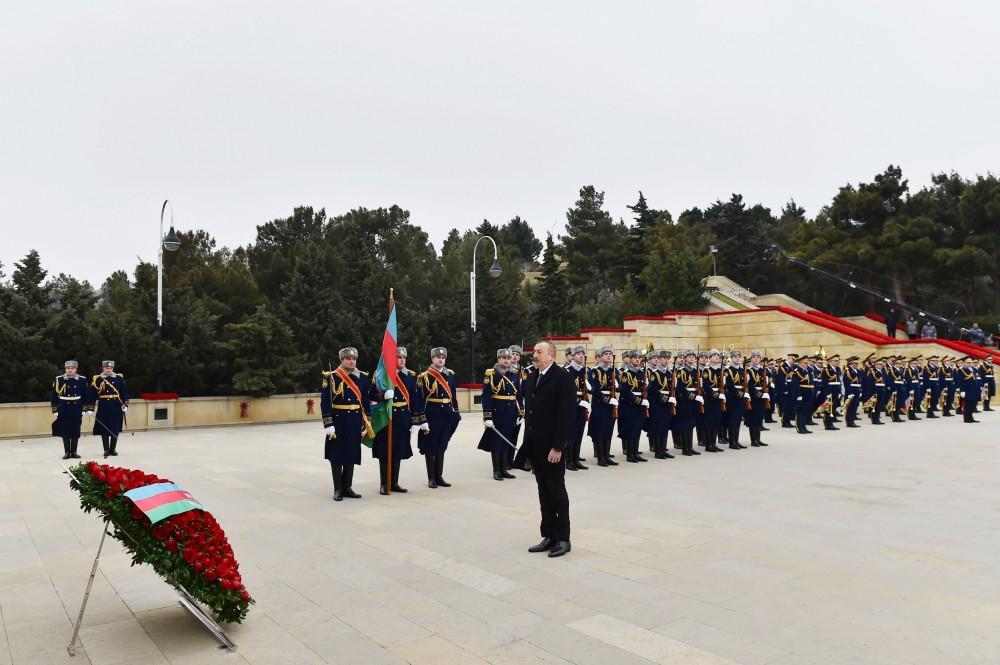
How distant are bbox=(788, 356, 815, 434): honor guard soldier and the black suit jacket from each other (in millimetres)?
12367

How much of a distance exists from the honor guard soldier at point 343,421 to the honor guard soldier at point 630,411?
195 inches

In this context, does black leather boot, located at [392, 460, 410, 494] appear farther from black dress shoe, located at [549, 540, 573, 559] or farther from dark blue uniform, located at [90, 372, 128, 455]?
dark blue uniform, located at [90, 372, 128, 455]

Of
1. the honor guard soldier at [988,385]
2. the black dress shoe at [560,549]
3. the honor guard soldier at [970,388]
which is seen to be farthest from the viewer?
the honor guard soldier at [988,385]

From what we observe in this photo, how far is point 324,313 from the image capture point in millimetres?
29078

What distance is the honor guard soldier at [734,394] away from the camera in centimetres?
1393

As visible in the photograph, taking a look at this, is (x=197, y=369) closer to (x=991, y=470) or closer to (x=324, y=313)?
(x=324, y=313)

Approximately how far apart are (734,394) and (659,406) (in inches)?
73.4

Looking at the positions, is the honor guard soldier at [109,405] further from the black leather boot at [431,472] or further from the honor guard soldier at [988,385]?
the honor guard soldier at [988,385]

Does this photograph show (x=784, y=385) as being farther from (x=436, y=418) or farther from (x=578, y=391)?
(x=436, y=418)

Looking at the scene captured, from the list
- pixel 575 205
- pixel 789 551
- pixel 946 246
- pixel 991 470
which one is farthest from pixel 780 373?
pixel 575 205

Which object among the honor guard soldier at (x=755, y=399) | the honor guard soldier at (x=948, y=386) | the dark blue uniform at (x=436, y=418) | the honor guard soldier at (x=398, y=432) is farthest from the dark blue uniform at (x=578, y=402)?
the honor guard soldier at (x=948, y=386)

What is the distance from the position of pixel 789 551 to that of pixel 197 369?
17484 mm

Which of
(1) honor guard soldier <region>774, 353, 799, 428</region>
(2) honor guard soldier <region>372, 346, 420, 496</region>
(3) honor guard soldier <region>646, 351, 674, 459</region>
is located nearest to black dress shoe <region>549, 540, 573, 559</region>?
(2) honor guard soldier <region>372, 346, 420, 496</region>

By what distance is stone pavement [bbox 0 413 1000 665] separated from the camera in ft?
14.0
